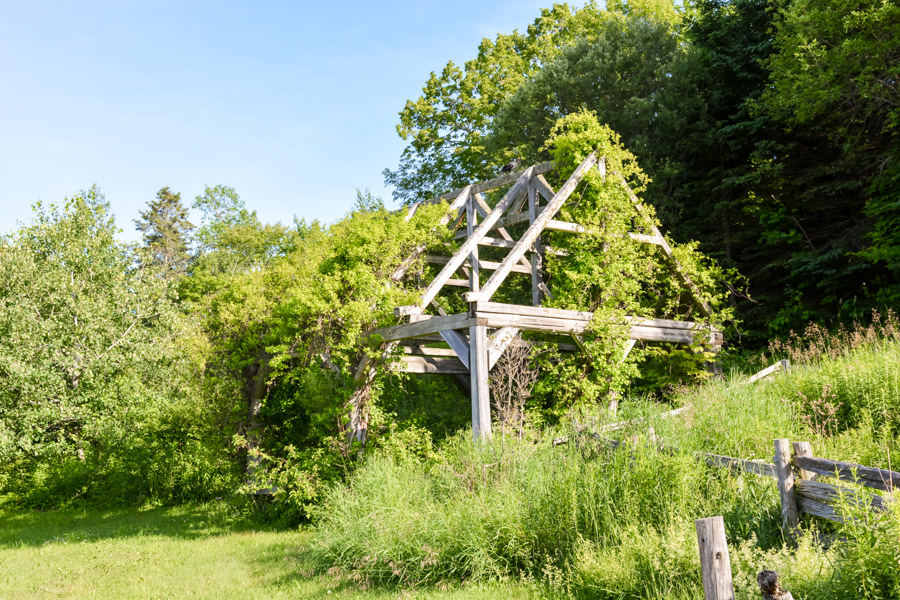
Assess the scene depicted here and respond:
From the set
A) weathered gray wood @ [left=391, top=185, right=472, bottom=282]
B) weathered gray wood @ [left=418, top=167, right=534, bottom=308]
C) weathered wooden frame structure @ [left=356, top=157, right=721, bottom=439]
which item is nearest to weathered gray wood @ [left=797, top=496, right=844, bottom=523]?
weathered wooden frame structure @ [left=356, top=157, right=721, bottom=439]

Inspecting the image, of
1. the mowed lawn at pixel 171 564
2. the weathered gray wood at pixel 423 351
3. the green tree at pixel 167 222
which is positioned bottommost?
the mowed lawn at pixel 171 564

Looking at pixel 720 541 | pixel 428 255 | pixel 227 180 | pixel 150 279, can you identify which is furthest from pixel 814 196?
pixel 227 180

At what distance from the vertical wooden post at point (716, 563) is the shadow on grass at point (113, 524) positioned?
883 cm

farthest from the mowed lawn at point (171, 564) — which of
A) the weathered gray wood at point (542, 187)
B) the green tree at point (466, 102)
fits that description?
the green tree at point (466, 102)

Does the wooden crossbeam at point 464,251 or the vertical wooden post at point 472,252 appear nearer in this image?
the wooden crossbeam at point 464,251

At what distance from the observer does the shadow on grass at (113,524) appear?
11578 mm

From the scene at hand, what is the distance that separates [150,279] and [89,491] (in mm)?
5663

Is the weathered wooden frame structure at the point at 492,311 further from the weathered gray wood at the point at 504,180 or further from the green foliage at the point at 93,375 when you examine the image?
the green foliage at the point at 93,375

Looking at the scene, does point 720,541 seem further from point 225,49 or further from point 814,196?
point 814,196

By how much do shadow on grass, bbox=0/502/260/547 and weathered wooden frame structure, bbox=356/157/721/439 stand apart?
427 cm

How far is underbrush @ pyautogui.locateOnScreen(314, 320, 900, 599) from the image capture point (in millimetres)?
4438

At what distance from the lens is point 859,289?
1402 cm

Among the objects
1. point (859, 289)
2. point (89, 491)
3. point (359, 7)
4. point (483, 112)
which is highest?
point (483, 112)

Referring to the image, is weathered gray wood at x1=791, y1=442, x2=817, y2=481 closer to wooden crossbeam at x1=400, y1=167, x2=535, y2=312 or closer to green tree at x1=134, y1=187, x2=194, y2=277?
wooden crossbeam at x1=400, y1=167, x2=535, y2=312
